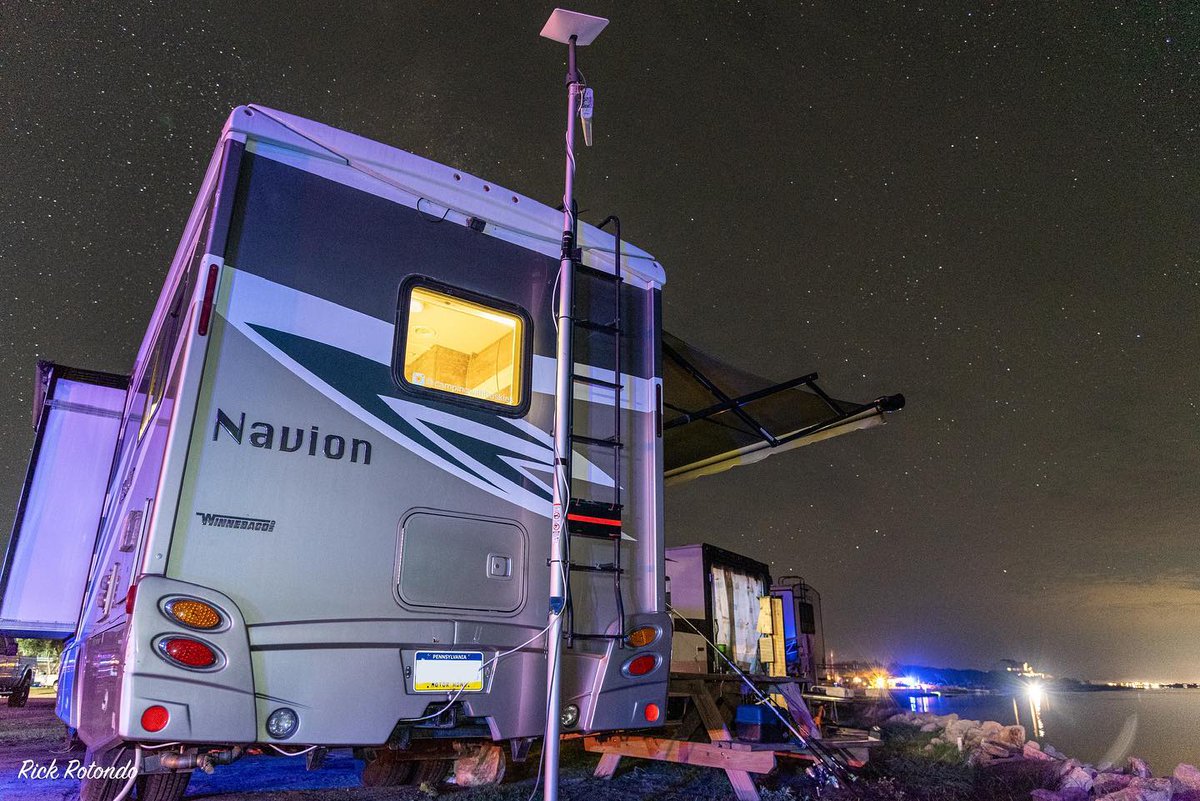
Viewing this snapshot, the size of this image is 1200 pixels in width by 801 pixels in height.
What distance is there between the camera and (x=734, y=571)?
15.9 metres

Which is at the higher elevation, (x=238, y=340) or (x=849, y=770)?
(x=238, y=340)

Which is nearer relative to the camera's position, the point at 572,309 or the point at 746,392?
the point at 572,309

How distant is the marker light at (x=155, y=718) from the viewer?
2746 millimetres

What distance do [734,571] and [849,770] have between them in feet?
31.6

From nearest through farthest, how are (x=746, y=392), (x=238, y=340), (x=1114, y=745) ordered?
1. (x=238, y=340)
2. (x=746, y=392)
3. (x=1114, y=745)

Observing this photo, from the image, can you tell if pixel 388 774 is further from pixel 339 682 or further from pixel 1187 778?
pixel 1187 778

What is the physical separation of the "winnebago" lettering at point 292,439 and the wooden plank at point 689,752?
3305mm

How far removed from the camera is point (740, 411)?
265 inches

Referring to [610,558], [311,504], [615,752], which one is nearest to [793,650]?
[615,752]

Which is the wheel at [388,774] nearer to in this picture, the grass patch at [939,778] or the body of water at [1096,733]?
Result: the grass patch at [939,778]

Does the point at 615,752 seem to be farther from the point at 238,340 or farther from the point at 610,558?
the point at 238,340

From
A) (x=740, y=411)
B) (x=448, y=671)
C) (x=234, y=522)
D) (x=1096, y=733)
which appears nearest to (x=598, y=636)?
(x=448, y=671)

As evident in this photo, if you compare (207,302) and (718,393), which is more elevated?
(718,393)

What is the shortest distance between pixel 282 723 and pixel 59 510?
181 inches
